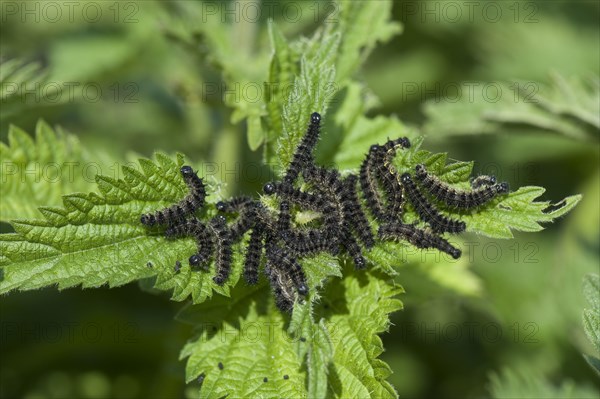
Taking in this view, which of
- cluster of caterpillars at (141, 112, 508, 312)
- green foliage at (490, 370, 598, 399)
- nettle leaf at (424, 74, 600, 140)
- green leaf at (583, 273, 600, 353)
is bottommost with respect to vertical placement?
green foliage at (490, 370, 598, 399)

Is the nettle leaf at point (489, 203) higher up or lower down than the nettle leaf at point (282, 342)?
higher up

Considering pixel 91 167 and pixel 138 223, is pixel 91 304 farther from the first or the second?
pixel 138 223

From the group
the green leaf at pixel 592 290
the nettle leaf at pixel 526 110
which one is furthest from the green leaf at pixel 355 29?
the green leaf at pixel 592 290

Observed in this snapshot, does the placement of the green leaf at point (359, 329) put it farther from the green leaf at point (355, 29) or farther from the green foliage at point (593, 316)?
the green leaf at point (355, 29)

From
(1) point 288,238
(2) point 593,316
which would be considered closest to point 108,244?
(1) point 288,238

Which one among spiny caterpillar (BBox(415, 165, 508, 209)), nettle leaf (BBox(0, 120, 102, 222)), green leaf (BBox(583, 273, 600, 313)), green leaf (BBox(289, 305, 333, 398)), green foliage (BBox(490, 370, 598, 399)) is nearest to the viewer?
green leaf (BBox(289, 305, 333, 398))

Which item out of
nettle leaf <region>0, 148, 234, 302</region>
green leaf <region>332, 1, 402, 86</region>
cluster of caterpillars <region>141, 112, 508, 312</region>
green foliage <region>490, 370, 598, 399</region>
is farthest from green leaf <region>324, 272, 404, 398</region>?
green foliage <region>490, 370, 598, 399</region>

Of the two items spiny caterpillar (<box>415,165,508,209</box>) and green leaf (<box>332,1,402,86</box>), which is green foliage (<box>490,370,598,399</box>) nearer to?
spiny caterpillar (<box>415,165,508,209</box>)
